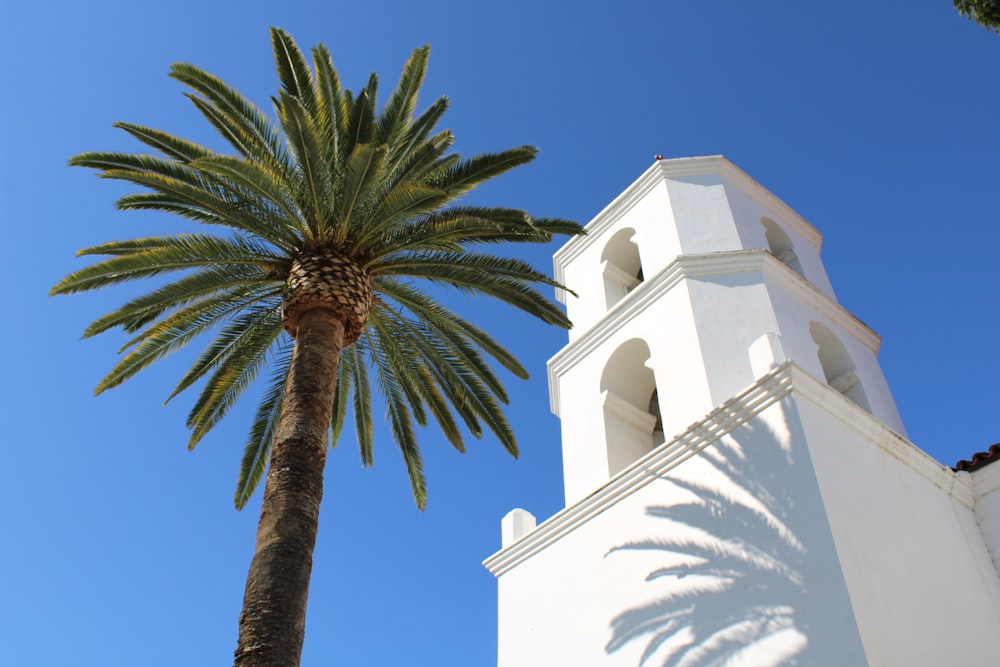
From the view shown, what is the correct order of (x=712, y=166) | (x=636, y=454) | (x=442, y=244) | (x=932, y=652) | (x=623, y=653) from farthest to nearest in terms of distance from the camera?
1. (x=712, y=166)
2. (x=636, y=454)
3. (x=442, y=244)
4. (x=623, y=653)
5. (x=932, y=652)

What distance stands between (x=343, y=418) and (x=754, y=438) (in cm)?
601

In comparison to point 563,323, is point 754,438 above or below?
below

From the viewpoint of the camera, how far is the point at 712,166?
1459 cm

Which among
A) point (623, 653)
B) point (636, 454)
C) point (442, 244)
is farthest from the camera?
point (636, 454)

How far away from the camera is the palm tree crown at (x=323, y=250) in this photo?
9.38 m

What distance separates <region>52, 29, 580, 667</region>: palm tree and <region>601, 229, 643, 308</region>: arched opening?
12.5 feet

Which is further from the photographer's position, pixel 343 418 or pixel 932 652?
pixel 343 418

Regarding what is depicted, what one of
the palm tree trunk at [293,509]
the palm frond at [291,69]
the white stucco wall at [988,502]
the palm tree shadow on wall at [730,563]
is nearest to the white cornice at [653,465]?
the palm tree shadow on wall at [730,563]

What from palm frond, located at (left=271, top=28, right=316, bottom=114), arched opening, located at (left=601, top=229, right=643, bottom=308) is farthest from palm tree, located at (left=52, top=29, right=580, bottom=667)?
arched opening, located at (left=601, top=229, right=643, bottom=308)

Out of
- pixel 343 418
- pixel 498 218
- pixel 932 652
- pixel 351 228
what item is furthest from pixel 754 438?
pixel 343 418

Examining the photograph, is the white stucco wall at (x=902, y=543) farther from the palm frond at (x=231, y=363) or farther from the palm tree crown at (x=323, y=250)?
the palm frond at (x=231, y=363)

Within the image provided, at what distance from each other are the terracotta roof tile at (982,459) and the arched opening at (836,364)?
164cm

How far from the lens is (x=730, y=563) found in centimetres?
895

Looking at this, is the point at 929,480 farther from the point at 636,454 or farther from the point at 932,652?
the point at 636,454
